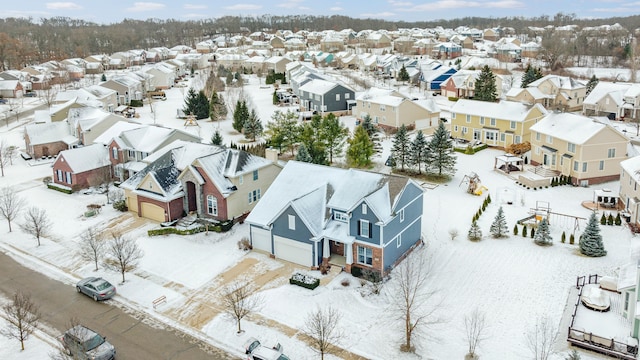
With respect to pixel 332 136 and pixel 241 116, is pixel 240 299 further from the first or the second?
pixel 241 116

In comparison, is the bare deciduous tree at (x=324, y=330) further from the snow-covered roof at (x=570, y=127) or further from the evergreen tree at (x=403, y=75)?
the evergreen tree at (x=403, y=75)

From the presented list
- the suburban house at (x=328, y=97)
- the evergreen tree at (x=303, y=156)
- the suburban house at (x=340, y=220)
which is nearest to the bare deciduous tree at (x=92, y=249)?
the suburban house at (x=340, y=220)

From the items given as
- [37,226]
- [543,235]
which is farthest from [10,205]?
[543,235]

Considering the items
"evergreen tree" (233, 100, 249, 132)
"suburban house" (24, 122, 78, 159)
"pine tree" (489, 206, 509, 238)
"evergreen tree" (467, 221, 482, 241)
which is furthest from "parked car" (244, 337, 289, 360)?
"evergreen tree" (233, 100, 249, 132)

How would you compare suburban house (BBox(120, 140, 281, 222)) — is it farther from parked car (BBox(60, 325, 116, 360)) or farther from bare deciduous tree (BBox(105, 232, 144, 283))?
parked car (BBox(60, 325, 116, 360))

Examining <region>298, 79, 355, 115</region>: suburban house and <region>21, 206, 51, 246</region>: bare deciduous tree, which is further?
<region>298, 79, 355, 115</region>: suburban house

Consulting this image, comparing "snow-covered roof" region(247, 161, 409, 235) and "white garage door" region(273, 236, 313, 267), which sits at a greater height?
"snow-covered roof" region(247, 161, 409, 235)
